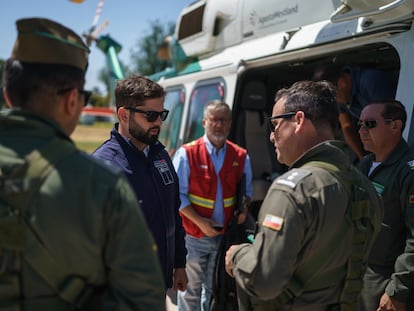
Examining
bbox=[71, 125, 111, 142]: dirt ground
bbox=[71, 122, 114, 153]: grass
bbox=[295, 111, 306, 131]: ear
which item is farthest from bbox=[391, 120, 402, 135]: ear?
bbox=[71, 125, 111, 142]: dirt ground

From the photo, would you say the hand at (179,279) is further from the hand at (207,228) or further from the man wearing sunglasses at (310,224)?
the man wearing sunglasses at (310,224)

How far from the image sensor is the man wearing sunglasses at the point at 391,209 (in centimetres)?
207

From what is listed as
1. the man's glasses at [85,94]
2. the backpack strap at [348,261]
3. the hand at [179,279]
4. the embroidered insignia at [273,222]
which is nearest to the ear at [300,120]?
the backpack strap at [348,261]

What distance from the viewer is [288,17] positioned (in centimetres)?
386

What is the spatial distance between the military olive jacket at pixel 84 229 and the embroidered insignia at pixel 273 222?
485mm

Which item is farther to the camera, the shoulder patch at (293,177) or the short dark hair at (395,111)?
the short dark hair at (395,111)

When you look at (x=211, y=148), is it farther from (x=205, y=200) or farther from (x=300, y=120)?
(x=300, y=120)

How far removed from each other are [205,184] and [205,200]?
12cm

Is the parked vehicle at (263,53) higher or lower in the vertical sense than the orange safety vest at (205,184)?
higher

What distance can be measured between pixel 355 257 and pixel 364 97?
6.98 feet

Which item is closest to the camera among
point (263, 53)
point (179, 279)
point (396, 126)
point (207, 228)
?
point (396, 126)

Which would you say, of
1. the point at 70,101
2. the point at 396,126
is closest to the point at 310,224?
the point at 70,101

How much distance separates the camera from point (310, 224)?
4.89 feet

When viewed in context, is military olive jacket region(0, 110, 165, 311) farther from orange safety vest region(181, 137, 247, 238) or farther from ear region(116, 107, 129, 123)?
orange safety vest region(181, 137, 247, 238)
